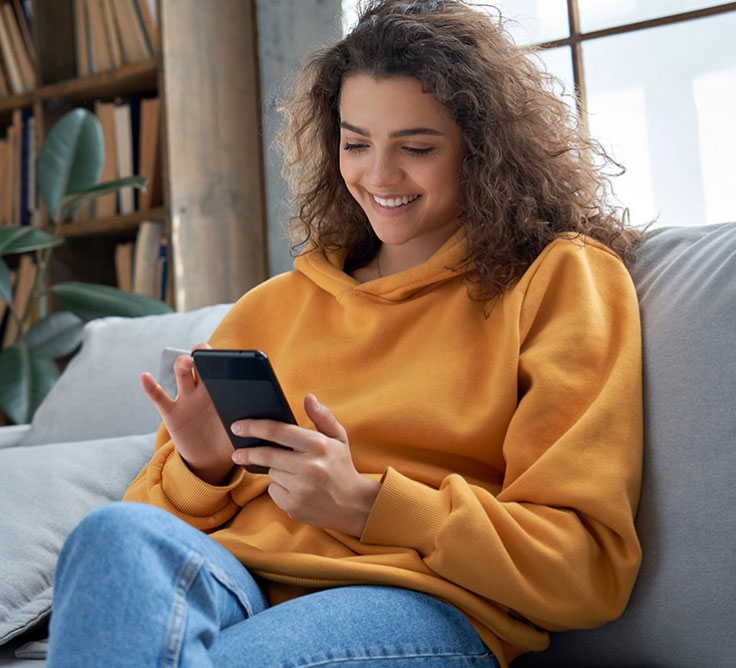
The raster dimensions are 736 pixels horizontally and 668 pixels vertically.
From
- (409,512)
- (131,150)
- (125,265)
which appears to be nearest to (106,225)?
(125,265)

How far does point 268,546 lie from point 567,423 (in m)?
0.36

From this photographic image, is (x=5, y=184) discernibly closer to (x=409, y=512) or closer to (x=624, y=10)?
(x=624, y=10)

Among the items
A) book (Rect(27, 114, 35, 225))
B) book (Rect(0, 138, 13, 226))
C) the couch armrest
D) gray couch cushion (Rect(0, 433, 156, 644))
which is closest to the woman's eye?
gray couch cushion (Rect(0, 433, 156, 644))

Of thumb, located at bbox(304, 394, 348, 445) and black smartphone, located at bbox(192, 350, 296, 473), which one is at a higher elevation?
black smartphone, located at bbox(192, 350, 296, 473)

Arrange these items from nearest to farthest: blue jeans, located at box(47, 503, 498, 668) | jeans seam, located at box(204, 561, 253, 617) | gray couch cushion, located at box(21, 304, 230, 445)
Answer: blue jeans, located at box(47, 503, 498, 668)
jeans seam, located at box(204, 561, 253, 617)
gray couch cushion, located at box(21, 304, 230, 445)

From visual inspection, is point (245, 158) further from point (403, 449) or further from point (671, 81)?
point (403, 449)

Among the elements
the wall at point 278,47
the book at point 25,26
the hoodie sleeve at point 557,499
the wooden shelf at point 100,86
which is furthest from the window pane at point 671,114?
the book at point 25,26

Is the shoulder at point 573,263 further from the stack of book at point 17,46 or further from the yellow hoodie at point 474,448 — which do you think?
the stack of book at point 17,46

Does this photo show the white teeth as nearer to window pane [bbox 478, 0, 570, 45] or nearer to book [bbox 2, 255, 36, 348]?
window pane [bbox 478, 0, 570, 45]

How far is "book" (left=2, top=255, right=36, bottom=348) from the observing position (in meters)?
2.88

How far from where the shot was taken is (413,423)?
1.02 m

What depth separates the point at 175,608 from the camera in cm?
73

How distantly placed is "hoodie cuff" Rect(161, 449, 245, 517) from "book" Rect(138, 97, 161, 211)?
159 cm

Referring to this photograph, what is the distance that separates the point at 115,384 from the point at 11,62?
166cm
